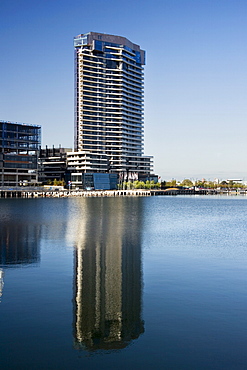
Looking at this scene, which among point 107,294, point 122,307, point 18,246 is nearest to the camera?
point 122,307

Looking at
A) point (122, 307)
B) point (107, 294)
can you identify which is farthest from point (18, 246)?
point (122, 307)

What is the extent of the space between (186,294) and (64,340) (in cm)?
983

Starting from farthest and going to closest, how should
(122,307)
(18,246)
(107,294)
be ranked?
(18,246) → (107,294) → (122,307)

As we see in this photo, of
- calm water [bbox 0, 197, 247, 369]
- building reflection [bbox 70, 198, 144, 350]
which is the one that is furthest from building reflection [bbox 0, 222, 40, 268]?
building reflection [bbox 70, 198, 144, 350]

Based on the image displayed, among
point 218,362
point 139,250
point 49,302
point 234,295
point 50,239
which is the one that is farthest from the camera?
point 50,239

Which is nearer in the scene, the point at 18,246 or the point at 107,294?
the point at 107,294

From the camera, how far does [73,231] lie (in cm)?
6053

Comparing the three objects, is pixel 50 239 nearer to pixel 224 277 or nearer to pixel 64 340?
pixel 224 277

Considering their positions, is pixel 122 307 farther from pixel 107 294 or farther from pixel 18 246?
pixel 18 246

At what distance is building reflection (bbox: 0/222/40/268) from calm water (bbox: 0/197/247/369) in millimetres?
97

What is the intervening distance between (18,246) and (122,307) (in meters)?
23.4

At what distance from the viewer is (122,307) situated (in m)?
23.5

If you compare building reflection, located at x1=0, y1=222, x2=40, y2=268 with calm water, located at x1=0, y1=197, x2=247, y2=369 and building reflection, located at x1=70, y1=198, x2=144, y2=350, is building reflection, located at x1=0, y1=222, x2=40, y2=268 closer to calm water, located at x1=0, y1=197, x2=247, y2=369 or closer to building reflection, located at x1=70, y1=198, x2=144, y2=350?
calm water, located at x1=0, y1=197, x2=247, y2=369

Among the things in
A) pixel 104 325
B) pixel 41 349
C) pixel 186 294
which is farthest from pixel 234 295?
pixel 41 349
